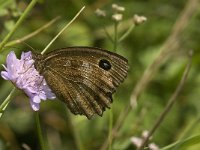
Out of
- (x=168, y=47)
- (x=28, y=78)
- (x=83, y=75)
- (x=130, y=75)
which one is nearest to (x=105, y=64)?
(x=83, y=75)

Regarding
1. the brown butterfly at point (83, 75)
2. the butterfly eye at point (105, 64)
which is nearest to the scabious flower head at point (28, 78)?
the brown butterfly at point (83, 75)

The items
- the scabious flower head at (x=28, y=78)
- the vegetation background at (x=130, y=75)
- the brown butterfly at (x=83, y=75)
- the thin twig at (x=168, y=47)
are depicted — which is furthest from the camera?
the vegetation background at (x=130, y=75)

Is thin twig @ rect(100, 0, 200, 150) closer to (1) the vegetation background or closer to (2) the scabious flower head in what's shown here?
(1) the vegetation background

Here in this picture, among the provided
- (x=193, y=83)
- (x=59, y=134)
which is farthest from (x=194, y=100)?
(x=59, y=134)

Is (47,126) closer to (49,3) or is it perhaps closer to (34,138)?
(34,138)

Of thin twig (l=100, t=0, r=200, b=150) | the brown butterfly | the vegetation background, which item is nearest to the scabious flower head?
the brown butterfly

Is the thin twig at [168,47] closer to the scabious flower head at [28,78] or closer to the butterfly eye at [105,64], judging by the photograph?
the butterfly eye at [105,64]
